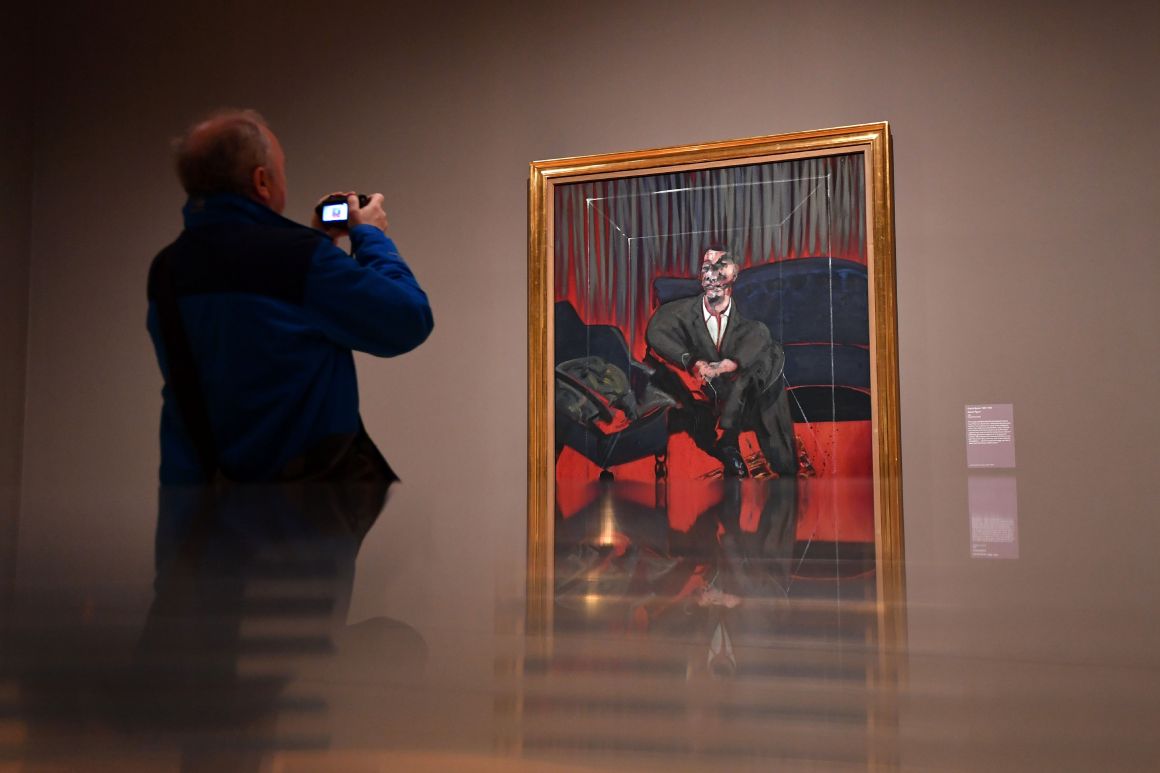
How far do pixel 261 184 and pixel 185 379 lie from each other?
1.80 feet

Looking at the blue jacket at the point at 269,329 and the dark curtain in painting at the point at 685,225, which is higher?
the dark curtain in painting at the point at 685,225

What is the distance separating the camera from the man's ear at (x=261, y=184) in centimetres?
238

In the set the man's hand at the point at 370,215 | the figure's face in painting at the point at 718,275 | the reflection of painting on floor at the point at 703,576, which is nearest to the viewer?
the reflection of painting on floor at the point at 703,576

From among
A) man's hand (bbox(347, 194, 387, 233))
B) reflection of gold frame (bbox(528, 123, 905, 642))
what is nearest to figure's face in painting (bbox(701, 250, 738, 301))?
reflection of gold frame (bbox(528, 123, 905, 642))

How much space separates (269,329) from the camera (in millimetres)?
2186

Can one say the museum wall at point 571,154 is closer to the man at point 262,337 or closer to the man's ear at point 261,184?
the man at point 262,337

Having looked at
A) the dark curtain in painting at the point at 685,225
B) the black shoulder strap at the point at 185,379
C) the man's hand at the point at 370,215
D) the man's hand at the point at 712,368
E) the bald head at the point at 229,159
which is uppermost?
the dark curtain in painting at the point at 685,225

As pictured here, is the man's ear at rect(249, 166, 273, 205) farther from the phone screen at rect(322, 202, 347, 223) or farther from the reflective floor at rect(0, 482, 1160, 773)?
the reflective floor at rect(0, 482, 1160, 773)

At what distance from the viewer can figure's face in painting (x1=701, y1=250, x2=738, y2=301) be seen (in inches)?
148

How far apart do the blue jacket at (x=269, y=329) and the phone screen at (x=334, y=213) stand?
39cm

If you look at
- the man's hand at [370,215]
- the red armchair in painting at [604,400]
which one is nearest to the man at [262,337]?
the man's hand at [370,215]

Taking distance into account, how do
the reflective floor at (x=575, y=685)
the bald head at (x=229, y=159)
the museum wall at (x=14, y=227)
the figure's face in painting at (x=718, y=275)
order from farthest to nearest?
the museum wall at (x=14, y=227) → the figure's face in painting at (x=718, y=275) → the bald head at (x=229, y=159) → the reflective floor at (x=575, y=685)

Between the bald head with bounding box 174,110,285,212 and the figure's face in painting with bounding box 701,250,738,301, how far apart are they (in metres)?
1.86

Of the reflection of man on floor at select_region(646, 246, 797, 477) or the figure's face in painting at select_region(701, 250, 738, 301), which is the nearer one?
the reflection of man on floor at select_region(646, 246, 797, 477)
